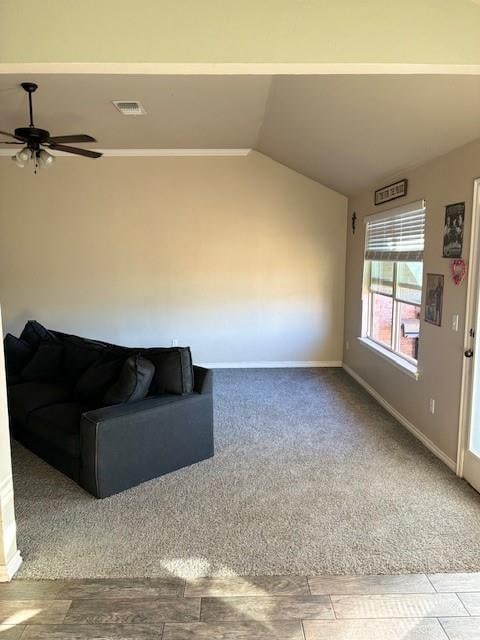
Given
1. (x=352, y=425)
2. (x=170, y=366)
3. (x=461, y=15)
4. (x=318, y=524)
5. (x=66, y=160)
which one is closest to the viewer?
(x=461, y=15)

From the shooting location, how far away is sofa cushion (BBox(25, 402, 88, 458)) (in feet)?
10.4

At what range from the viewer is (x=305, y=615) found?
2057 mm

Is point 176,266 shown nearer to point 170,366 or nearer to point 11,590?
point 170,366

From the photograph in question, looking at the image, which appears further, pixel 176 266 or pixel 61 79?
pixel 176 266

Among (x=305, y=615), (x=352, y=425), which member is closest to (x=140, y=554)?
(x=305, y=615)

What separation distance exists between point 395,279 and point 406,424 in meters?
1.49

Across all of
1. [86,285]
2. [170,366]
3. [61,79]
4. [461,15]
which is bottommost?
[170,366]

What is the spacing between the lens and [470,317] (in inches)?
125

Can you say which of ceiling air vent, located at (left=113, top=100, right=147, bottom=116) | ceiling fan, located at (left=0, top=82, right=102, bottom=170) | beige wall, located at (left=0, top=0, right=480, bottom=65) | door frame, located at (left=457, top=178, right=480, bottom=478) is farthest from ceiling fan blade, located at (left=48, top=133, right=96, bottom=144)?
door frame, located at (left=457, top=178, right=480, bottom=478)

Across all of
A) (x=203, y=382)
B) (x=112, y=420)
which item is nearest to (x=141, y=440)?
(x=112, y=420)

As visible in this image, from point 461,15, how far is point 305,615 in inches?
107

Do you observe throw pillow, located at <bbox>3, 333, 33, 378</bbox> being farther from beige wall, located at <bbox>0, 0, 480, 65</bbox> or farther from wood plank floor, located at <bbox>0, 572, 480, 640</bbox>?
beige wall, located at <bbox>0, 0, 480, 65</bbox>

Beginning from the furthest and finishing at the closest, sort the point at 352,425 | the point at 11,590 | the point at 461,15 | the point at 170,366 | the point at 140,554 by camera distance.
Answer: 1. the point at 352,425
2. the point at 170,366
3. the point at 140,554
4. the point at 11,590
5. the point at 461,15

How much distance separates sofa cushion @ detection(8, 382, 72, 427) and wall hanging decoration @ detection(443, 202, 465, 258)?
326 cm
